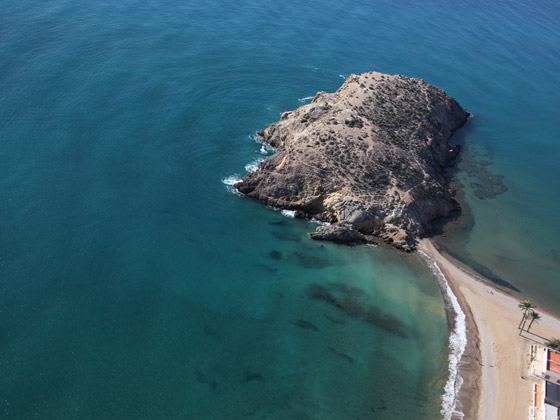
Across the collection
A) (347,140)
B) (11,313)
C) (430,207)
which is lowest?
(11,313)

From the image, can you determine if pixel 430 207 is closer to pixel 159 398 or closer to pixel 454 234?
pixel 454 234

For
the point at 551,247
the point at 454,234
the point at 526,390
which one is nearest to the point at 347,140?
the point at 454,234

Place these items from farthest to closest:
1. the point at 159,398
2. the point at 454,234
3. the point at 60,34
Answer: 1. the point at 60,34
2. the point at 454,234
3. the point at 159,398

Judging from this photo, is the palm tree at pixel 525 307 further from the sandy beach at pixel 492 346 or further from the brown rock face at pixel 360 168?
the brown rock face at pixel 360 168

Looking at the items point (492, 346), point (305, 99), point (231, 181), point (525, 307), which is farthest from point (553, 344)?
point (305, 99)

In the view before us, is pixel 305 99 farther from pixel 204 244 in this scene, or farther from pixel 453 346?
pixel 453 346

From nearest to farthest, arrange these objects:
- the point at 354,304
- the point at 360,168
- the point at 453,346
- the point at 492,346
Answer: the point at 453,346 → the point at 492,346 → the point at 354,304 → the point at 360,168
